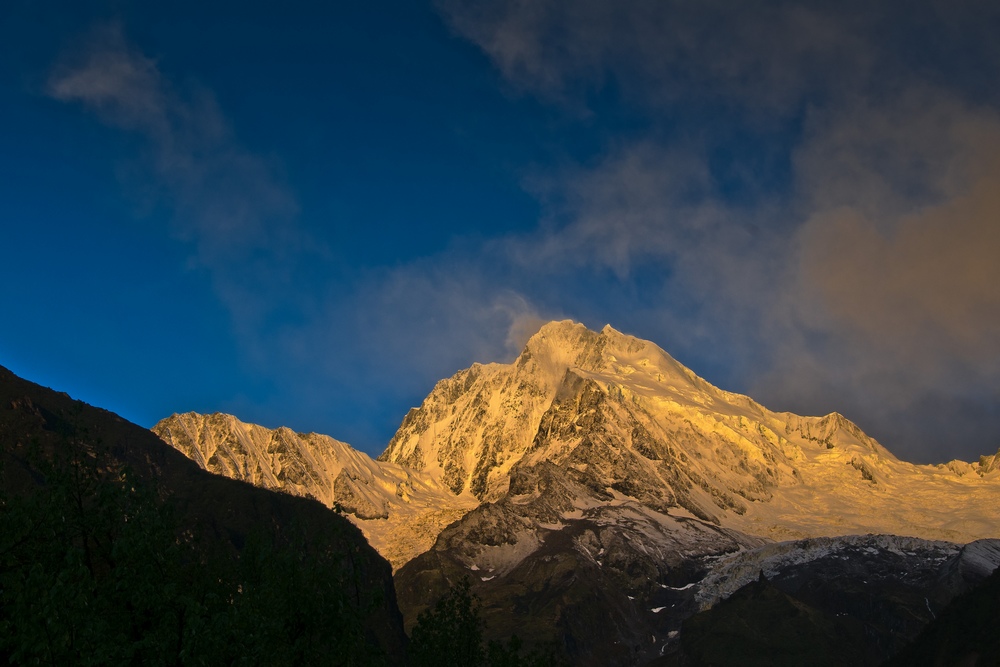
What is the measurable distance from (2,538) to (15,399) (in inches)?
6230

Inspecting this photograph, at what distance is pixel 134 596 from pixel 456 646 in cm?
3596

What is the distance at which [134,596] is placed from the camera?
3125cm

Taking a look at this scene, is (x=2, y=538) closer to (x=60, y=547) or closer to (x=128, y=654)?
(x=60, y=547)

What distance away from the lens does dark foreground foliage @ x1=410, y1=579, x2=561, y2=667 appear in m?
60.4

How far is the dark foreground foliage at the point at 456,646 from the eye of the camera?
6044 centimetres

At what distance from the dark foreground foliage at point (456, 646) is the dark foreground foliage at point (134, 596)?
20645mm

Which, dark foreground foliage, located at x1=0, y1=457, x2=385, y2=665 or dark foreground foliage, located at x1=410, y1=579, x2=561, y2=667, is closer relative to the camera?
dark foreground foliage, located at x1=0, y1=457, x2=385, y2=665

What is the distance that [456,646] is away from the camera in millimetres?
63531

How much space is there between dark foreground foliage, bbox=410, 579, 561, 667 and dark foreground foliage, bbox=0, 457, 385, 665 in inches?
813

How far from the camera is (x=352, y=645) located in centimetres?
3597

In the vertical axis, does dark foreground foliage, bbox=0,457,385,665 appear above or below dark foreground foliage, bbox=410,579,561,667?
below

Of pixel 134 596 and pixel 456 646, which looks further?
pixel 456 646

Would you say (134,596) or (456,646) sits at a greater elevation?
(456,646)

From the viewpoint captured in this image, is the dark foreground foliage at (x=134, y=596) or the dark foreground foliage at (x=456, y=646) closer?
the dark foreground foliage at (x=134, y=596)
